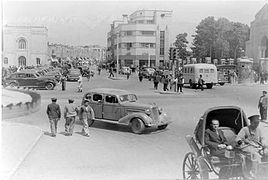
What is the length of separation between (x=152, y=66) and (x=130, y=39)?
509 millimetres

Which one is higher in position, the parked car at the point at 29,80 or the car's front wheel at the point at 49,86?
the parked car at the point at 29,80

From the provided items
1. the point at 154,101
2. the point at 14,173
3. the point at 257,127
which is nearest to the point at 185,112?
the point at 154,101

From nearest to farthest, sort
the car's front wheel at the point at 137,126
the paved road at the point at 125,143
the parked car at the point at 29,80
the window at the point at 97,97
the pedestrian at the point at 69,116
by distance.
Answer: the paved road at the point at 125,143, the parked car at the point at 29,80, the pedestrian at the point at 69,116, the car's front wheel at the point at 137,126, the window at the point at 97,97

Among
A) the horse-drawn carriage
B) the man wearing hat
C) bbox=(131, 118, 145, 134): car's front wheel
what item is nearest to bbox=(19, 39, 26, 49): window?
bbox=(131, 118, 145, 134): car's front wheel

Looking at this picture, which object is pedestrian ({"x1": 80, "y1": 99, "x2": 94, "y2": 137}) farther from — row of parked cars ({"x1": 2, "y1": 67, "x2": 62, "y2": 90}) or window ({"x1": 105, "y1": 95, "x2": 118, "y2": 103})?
row of parked cars ({"x1": 2, "y1": 67, "x2": 62, "y2": 90})

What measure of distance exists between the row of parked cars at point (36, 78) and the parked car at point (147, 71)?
1.30 metres

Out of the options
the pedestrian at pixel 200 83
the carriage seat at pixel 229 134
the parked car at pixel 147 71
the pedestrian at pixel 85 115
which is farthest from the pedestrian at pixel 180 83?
the carriage seat at pixel 229 134

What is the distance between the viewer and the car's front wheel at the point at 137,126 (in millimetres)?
6953

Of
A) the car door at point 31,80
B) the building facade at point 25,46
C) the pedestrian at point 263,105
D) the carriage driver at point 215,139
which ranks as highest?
the building facade at point 25,46

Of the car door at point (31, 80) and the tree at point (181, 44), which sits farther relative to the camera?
the tree at point (181, 44)

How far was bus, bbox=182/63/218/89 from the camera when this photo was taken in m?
7.05

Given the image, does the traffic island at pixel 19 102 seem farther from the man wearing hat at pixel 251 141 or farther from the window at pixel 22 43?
the man wearing hat at pixel 251 141

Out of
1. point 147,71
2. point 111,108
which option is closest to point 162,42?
point 147,71

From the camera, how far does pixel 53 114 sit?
21.4ft
